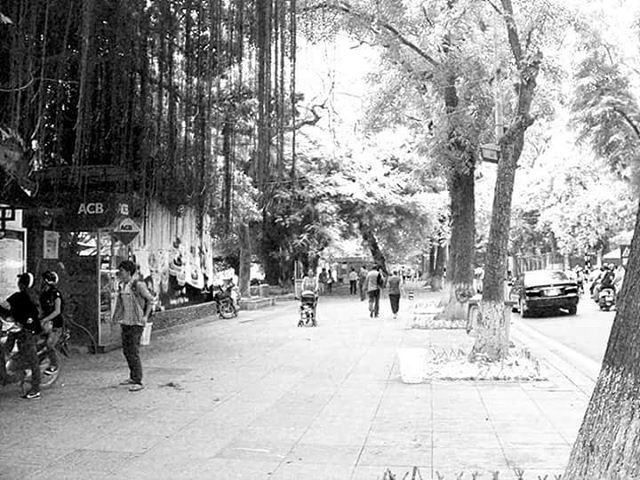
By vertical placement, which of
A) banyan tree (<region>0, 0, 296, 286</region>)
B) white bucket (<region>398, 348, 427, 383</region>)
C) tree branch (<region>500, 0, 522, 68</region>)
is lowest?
white bucket (<region>398, 348, 427, 383</region>)

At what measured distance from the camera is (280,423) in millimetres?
7652

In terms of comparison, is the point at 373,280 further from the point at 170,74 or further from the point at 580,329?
the point at 170,74

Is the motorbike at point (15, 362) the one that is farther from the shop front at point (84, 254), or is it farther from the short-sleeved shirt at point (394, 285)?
the short-sleeved shirt at point (394, 285)

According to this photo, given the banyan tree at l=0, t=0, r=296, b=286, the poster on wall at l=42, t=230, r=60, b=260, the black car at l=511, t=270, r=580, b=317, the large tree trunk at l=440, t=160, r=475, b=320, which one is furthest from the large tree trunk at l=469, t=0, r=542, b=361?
the black car at l=511, t=270, r=580, b=317

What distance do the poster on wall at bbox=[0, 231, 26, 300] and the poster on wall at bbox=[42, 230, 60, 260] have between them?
1.31 ft

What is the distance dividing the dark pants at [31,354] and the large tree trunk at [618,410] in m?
7.04

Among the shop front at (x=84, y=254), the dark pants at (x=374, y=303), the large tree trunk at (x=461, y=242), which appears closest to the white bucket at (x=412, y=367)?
the shop front at (x=84, y=254)

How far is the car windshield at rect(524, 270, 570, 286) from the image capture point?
24703 mm

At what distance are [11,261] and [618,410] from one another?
458 inches

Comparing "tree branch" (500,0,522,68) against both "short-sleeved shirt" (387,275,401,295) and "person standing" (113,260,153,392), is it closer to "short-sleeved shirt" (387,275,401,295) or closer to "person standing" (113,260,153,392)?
"person standing" (113,260,153,392)

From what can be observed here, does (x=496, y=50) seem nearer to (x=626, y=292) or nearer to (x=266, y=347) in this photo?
(x=266, y=347)

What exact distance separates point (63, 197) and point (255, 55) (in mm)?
8865

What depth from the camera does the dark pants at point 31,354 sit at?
8836 millimetres

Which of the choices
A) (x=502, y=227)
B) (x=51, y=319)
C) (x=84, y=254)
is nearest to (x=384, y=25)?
(x=502, y=227)
